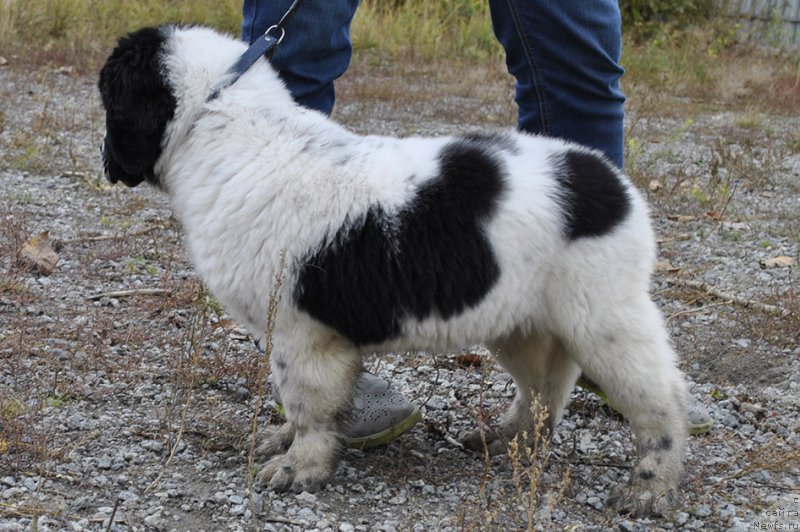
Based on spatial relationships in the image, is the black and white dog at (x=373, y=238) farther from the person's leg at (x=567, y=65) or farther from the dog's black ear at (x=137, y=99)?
the person's leg at (x=567, y=65)

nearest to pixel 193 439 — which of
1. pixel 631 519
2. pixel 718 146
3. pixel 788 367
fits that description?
pixel 631 519

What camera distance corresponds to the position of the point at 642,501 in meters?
2.70

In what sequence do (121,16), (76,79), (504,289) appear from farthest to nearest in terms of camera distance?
(121,16) < (76,79) < (504,289)

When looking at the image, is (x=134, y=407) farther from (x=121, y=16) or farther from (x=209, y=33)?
(x=121, y=16)

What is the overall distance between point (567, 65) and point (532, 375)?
104 cm

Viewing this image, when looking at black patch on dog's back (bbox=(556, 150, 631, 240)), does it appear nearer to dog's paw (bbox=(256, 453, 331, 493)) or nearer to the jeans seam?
the jeans seam

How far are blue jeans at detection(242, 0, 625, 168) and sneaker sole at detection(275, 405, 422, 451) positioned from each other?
41.8 inches

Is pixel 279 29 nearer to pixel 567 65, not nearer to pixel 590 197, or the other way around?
pixel 567 65

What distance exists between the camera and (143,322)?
394 centimetres

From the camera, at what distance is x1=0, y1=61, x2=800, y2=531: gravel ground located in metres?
2.64

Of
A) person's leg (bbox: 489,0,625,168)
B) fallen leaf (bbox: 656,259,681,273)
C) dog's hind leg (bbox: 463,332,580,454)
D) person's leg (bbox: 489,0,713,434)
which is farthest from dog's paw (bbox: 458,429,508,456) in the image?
fallen leaf (bbox: 656,259,681,273)

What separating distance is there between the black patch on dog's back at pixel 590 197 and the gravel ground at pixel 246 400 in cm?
50

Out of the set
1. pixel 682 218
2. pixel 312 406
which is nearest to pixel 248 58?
pixel 312 406

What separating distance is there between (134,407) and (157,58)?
1.16 meters
